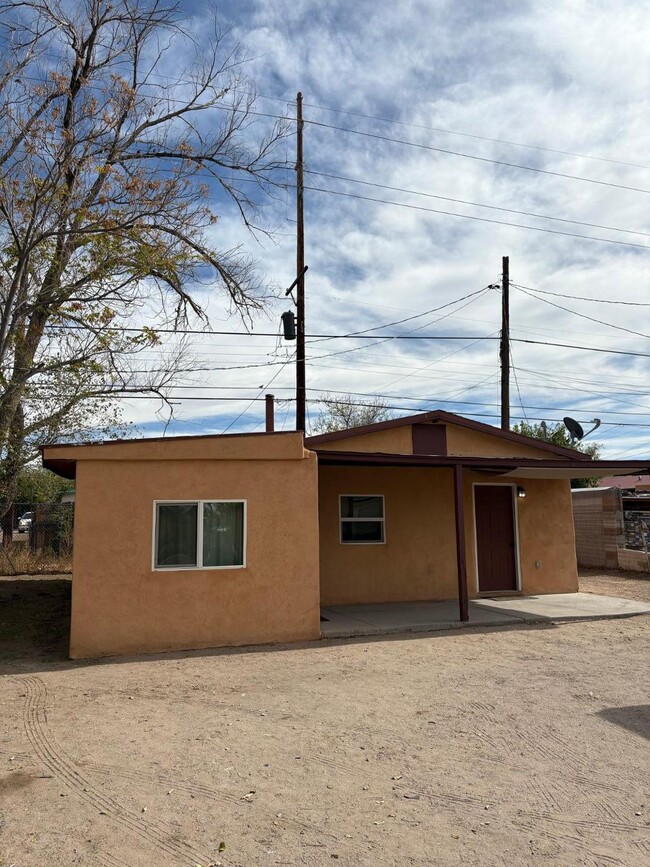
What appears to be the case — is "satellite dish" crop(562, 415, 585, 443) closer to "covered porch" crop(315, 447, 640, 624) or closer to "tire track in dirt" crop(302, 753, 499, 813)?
"covered porch" crop(315, 447, 640, 624)

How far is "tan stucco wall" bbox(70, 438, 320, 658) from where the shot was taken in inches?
352

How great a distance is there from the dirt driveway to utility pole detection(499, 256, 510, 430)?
11.6 metres

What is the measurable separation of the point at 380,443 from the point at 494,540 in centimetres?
355

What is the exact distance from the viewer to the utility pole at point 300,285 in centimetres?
1606

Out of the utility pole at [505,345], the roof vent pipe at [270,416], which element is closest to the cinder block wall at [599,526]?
the utility pole at [505,345]

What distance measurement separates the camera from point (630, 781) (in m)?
4.62

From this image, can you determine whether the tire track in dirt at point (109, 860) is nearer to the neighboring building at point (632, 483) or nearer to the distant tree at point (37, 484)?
the distant tree at point (37, 484)

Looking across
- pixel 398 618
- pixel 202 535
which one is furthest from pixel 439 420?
pixel 202 535

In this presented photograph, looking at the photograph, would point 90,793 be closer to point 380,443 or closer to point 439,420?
point 380,443

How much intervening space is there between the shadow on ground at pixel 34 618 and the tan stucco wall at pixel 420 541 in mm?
4780

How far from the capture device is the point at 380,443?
1250 cm

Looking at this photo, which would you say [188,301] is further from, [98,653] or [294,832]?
[294,832]

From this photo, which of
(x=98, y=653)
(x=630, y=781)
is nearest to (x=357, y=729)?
(x=630, y=781)

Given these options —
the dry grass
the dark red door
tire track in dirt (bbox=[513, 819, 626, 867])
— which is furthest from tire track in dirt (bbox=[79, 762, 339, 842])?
the dry grass
